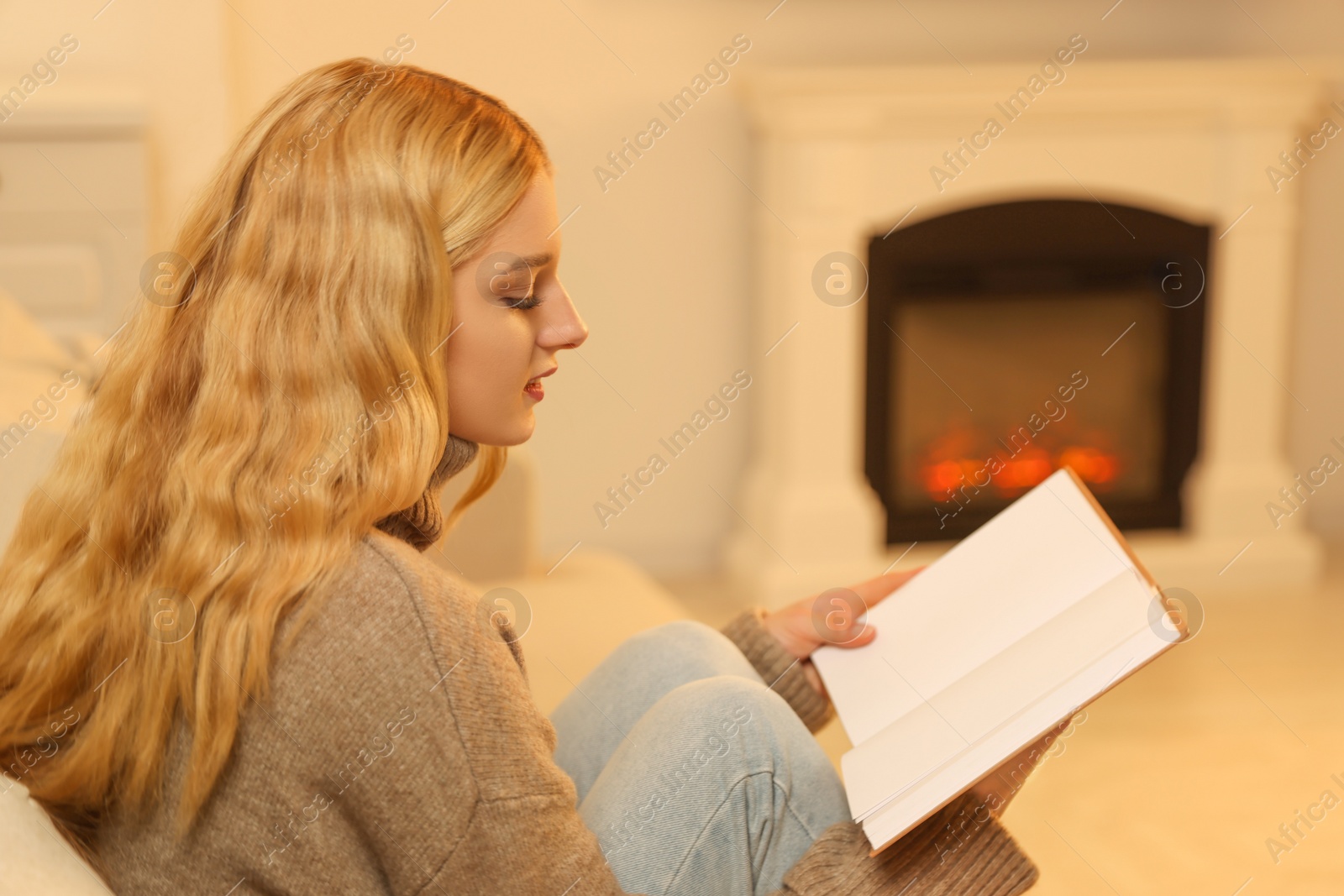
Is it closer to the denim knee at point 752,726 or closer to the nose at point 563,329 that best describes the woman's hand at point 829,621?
the denim knee at point 752,726

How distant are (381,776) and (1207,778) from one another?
5.28 feet

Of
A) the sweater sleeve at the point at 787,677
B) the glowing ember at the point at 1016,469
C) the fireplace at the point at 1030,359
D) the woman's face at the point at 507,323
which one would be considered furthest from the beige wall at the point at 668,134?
the woman's face at the point at 507,323

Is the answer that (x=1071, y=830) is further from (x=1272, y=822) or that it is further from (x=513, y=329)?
(x=513, y=329)

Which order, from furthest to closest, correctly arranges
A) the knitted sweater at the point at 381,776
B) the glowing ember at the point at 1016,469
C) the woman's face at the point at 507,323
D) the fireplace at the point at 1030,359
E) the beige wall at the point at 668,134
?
the glowing ember at the point at 1016,469 → the fireplace at the point at 1030,359 → the beige wall at the point at 668,134 → the woman's face at the point at 507,323 → the knitted sweater at the point at 381,776

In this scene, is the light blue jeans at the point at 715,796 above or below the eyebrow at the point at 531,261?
below

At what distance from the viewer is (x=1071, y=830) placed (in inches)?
69.2

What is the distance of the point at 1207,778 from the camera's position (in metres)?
1.93

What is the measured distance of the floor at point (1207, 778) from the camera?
1.65 m

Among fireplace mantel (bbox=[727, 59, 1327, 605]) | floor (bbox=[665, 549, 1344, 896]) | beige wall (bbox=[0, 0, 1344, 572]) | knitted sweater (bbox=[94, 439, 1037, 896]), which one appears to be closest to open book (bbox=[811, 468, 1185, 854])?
knitted sweater (bbox=[94, 439, 1037, 896])

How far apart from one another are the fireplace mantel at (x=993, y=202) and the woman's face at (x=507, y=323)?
1836mm

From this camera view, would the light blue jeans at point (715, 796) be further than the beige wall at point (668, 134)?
No

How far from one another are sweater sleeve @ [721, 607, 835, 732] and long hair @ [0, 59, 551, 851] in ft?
1.51

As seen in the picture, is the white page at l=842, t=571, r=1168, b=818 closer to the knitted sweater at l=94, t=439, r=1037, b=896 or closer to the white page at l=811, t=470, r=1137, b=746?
the white page at l=811, t=470, r=1137, b=746

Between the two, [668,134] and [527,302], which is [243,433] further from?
[668,134]
